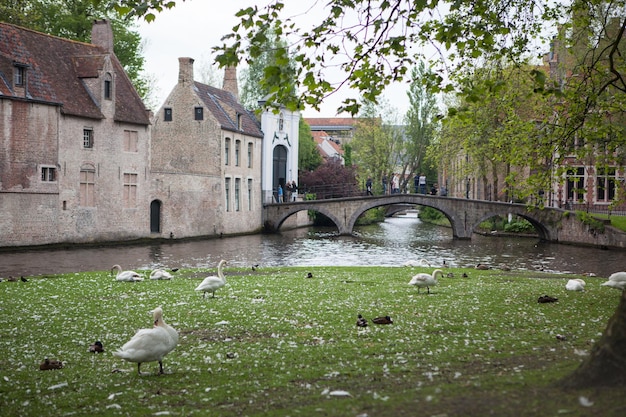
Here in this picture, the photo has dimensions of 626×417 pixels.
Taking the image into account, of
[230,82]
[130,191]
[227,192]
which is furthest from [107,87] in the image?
[230,82]

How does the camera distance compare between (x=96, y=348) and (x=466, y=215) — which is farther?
(x=466, y=215)

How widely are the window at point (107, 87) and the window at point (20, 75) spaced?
6.14 metres

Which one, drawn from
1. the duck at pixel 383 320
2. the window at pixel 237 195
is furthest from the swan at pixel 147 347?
the window at pixel 237 195

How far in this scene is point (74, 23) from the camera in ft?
169

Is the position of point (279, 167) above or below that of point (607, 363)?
above

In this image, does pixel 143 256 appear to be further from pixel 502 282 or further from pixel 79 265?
pixel 502 282

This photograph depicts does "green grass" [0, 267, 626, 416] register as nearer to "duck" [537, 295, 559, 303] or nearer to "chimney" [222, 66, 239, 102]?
"duck" [537, 295, 559, 303]

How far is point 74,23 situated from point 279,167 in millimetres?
24575

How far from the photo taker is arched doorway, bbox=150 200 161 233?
156 feet

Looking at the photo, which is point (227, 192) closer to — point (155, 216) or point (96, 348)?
point (155, 216)

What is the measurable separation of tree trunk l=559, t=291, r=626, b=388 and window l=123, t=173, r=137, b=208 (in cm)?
4104

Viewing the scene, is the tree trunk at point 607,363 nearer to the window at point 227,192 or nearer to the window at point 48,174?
the window at point 48,174

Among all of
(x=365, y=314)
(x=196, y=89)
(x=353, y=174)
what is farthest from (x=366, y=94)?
(x=353, y=174)

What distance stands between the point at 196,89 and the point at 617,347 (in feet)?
173
